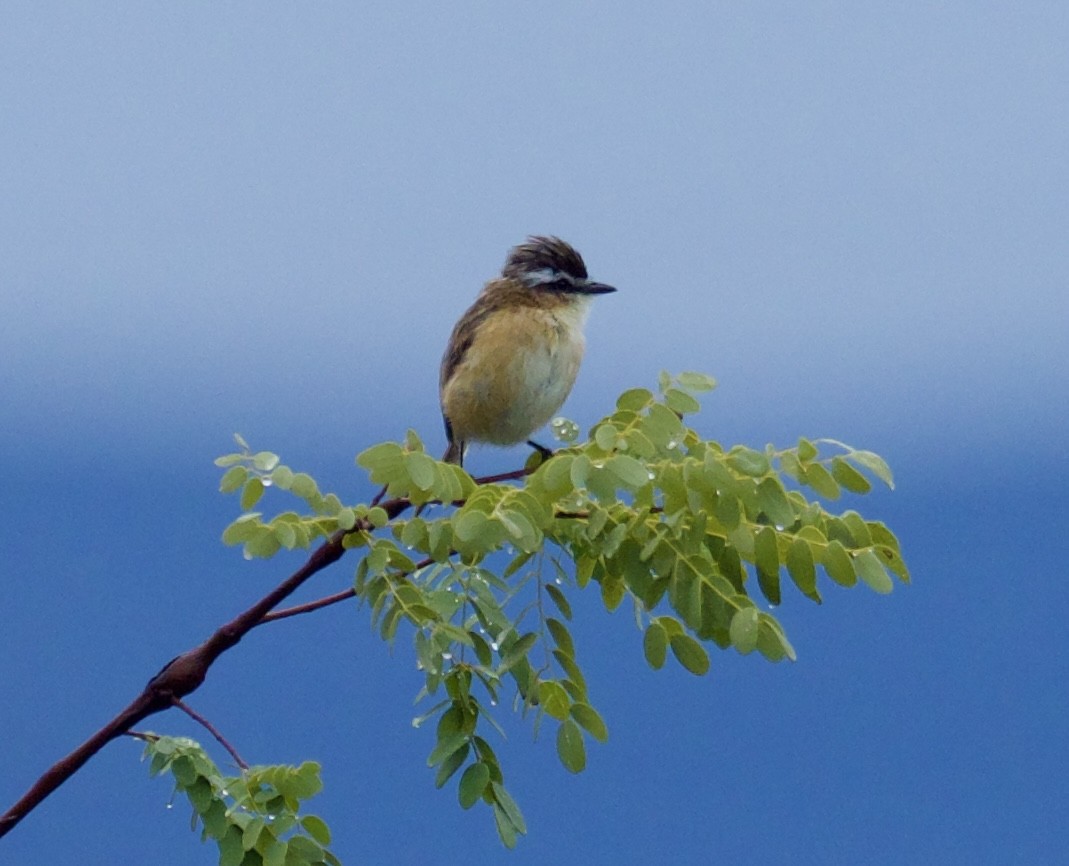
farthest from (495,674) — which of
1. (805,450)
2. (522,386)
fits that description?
(522,386)

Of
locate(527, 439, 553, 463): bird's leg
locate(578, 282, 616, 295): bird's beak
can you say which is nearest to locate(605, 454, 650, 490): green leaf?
locate(527, 439, 553, 463): bird's leg

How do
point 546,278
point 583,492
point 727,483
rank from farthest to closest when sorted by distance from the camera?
point 546,278
point 583,492
point 727,483

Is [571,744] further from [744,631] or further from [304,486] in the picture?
[304,486]

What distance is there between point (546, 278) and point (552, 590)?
2.68ft

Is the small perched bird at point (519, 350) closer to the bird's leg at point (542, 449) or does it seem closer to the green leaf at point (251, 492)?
the bird's leg at point (542, 449)

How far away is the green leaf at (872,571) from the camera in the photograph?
40.9 inches

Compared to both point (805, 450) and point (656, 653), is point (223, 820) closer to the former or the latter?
point (656, 653)

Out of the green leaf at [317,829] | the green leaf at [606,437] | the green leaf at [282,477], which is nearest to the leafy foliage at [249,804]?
the green leaf at [317,829]

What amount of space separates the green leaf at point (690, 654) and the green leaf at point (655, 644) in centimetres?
2

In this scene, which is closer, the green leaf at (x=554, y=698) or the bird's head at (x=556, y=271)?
the green leaf at (x=554, y=698)

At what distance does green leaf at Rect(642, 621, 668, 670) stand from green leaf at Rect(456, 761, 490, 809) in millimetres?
185

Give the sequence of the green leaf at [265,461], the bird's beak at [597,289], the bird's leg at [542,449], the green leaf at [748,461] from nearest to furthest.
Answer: the green leaf at [748,461] → the green leaf at [265,461] → the bird's leg at [542,449] → the bird's beak at [597,289]

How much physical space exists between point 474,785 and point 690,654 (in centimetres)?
23

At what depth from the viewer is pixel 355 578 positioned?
1.05 m
